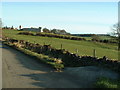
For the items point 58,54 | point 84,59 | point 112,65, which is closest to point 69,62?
point 84,59

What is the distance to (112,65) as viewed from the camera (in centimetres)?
1507

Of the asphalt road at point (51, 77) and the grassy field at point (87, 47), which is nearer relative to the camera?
the asphalt road at point (51, 77)

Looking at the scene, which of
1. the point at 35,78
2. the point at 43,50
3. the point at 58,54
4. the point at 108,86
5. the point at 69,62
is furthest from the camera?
the point at 43,50

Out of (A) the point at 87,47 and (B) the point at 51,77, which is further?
(A) the point at 87,47

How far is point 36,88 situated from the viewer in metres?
10.8

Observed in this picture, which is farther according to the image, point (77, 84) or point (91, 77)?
point (91, 77)

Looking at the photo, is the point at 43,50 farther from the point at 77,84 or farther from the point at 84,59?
the point at 77,84

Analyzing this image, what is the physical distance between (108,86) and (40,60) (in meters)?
10.5

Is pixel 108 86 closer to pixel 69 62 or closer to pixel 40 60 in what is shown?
pixel 69 62

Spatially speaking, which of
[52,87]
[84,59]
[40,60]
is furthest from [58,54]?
[52,87]

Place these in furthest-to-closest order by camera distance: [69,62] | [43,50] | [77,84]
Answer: [43,50]
[69,62]
[77,84]

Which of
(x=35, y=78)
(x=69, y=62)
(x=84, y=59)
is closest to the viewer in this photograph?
(x=35, y=78)

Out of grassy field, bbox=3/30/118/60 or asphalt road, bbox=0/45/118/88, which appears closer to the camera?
asphalt road, bbox=0/45/118/88

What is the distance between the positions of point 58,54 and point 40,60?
3120 millimetres
